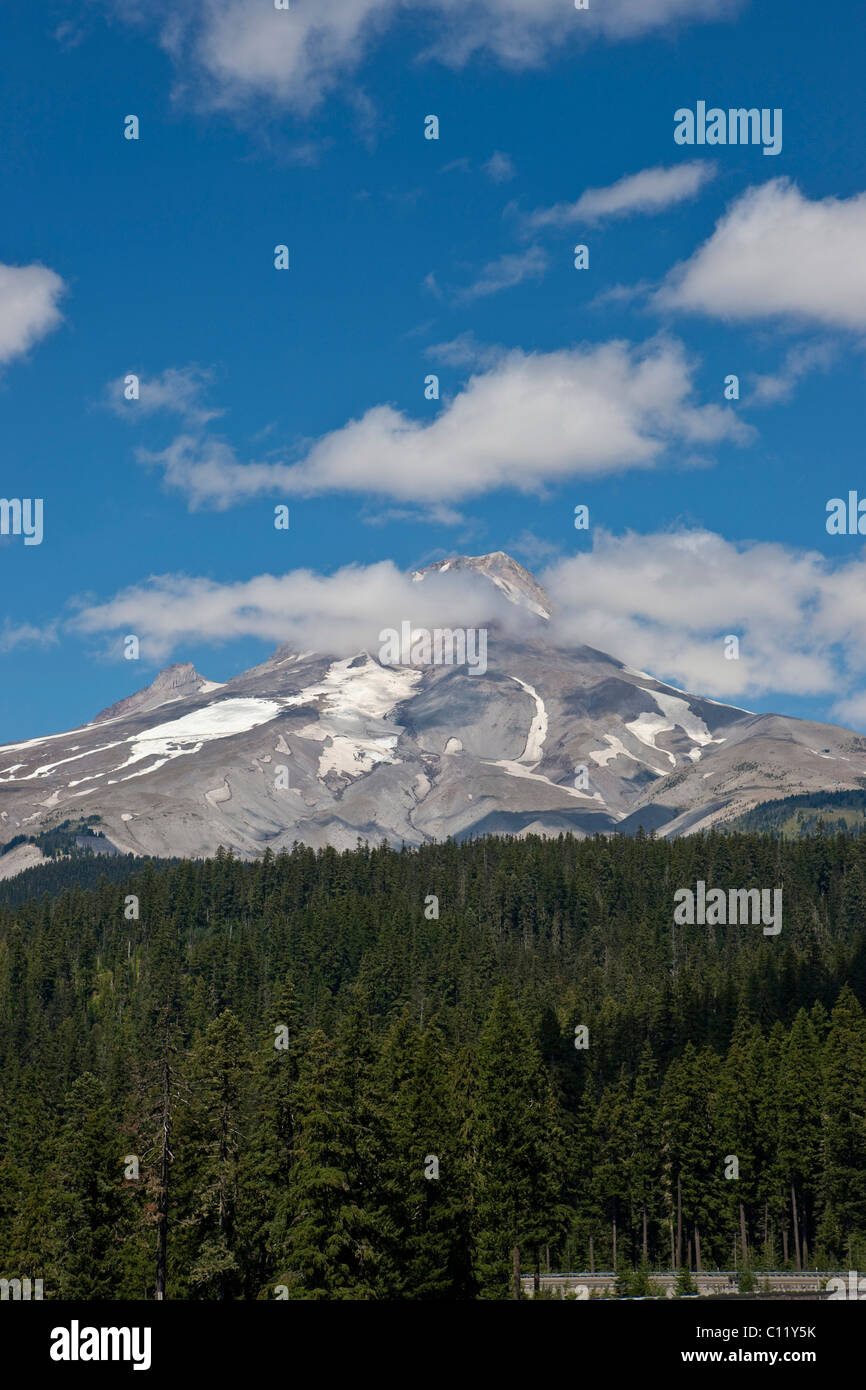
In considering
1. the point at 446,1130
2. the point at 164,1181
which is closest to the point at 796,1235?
the point at 446,1130

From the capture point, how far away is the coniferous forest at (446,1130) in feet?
171

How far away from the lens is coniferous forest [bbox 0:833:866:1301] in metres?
52.0

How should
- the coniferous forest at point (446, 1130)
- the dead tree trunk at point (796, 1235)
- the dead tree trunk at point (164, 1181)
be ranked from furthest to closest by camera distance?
the dead tree trunk at point (796, 1235) → the coniferous forest at point (446, 1130) → the dead tree trunk at point (164, 1181)

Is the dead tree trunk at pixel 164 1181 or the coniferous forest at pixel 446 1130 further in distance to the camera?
the coniferous forest at pixel 446 1130

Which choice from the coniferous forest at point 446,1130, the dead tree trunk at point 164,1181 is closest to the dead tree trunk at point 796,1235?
the coniferous forest at point 446,1130

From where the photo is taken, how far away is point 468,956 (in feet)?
541

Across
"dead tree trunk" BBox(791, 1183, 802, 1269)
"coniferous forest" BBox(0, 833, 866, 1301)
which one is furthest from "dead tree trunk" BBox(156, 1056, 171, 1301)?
"dead tree trunk" BBox(791, 1183, 802, 1269)

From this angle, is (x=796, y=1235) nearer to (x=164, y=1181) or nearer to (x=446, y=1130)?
(x=446, y=1130)

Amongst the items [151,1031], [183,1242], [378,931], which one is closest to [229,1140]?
[183,1242]

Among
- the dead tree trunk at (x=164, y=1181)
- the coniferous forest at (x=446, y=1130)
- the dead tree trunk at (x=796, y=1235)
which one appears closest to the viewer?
the dead tree trunk at (x=164, y=1181)

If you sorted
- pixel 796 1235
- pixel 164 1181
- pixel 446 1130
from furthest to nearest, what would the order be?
pixel 796 1235
pixel 446 1130
pixel 164 1181

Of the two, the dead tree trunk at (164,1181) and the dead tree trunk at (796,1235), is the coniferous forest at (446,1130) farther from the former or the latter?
the dead tree trunk at (796,1235)

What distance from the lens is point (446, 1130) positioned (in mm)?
60750

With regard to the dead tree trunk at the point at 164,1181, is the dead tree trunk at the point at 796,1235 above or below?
below
